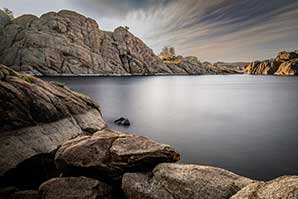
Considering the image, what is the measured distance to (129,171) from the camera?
10.3 metres

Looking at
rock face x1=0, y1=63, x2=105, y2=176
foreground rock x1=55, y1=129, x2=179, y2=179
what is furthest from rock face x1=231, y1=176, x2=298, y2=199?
rock face x1=0, y1=63, x2=105, y2=176

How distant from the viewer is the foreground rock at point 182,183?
26.3 ft

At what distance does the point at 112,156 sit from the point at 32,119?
7170mm

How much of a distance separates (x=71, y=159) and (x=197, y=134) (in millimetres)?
16760

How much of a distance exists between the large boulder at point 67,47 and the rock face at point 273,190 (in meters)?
125

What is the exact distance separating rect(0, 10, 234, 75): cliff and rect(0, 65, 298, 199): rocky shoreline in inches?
4396

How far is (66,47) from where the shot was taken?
131500 millimetres

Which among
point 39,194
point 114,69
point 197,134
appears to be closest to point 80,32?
point 114,69

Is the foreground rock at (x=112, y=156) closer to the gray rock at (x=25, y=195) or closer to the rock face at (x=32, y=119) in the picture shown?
the gray rock at (x=25, y=195)

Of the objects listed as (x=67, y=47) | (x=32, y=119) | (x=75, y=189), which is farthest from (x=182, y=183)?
(x=67, y=47)

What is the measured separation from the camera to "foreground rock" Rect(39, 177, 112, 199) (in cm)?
953

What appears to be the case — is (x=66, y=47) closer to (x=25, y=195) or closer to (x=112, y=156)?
(x=25, y=195)

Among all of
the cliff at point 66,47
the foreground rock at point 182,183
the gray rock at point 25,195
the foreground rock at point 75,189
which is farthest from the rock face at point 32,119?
the cliff at point 66,47

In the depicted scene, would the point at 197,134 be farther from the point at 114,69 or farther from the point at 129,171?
the point at 114,69
